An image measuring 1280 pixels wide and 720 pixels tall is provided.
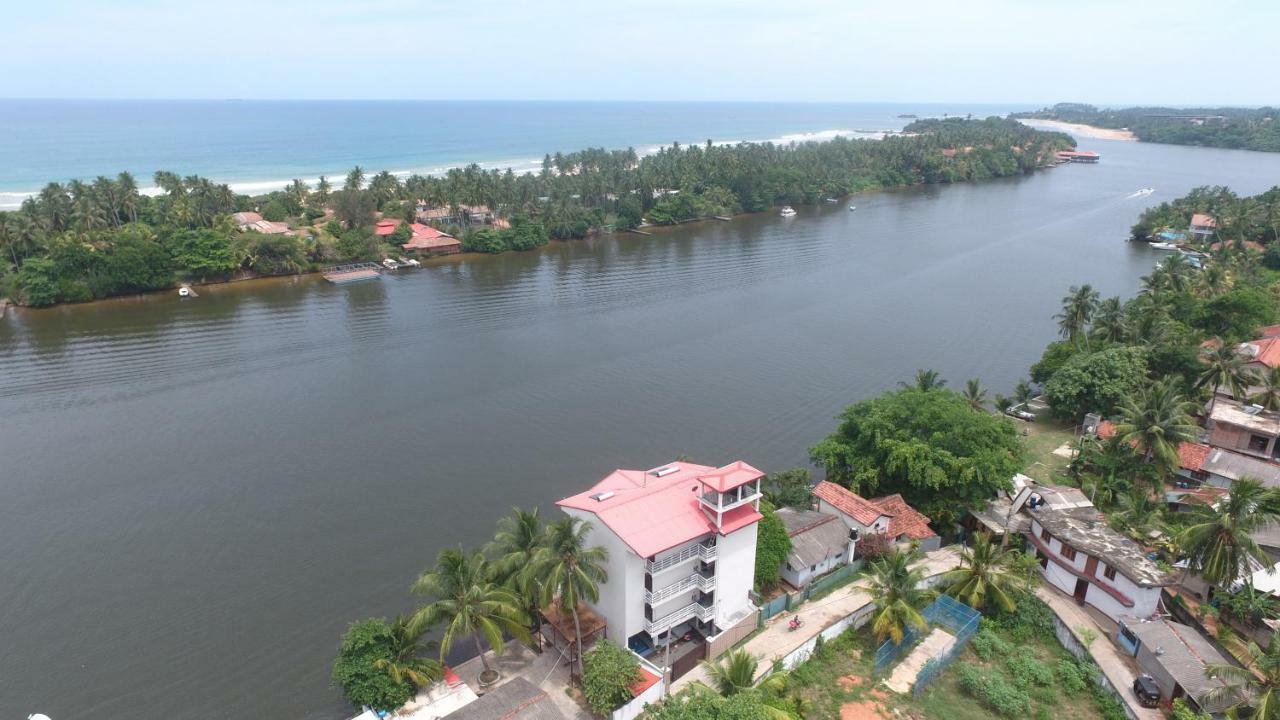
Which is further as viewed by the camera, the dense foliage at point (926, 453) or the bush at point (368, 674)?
the dense foliage at point (926, 453)

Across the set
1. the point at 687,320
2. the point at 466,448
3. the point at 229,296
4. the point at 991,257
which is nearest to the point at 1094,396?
the point at 687,320

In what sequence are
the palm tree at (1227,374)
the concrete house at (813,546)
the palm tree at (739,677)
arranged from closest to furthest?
1. the palm tree at (739,677)
2. the concrete house at (813,546)
3. the palm tree at (1227,374)

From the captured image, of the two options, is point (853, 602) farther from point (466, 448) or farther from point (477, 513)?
point (466, 448)

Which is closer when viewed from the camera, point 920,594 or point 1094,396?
point 920,594

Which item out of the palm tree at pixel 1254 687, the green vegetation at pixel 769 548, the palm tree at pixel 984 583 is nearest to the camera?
the palm tree at pixel 1254 687

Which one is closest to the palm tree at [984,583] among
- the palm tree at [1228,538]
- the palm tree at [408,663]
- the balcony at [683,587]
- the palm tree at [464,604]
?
the palm tree at [1228,538]

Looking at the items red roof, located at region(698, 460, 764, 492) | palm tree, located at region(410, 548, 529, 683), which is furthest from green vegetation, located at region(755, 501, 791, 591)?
palm tree, located at region(410, 548, 529, 683)

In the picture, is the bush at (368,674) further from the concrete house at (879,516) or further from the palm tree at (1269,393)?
the palm tree at (1269,393)
